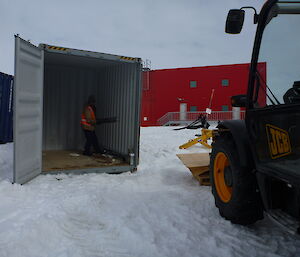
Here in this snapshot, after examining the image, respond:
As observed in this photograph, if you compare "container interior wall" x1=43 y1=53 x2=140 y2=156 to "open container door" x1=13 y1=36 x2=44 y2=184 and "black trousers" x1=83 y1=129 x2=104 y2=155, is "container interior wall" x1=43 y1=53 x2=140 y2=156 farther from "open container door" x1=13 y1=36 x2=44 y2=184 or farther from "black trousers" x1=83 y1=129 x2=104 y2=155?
"open container door" x1=13 y1=36 x2=44 y2=184

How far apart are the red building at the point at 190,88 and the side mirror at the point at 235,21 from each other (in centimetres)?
2050

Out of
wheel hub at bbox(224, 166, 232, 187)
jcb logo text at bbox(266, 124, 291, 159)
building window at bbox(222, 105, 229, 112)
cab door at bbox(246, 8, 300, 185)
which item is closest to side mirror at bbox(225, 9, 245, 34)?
cab door at bbox(246, 8, 300, 185)

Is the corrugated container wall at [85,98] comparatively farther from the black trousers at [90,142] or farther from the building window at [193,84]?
the building window at [193,84]

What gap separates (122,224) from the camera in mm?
3354

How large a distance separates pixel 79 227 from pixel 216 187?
1755 mm

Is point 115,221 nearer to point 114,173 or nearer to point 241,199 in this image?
point 241,199

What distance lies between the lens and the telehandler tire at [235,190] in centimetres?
292

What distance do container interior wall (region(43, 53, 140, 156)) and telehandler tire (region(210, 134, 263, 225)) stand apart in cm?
318

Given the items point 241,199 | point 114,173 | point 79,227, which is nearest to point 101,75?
point 114,173

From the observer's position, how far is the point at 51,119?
896 cm

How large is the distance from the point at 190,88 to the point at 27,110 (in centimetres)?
2061

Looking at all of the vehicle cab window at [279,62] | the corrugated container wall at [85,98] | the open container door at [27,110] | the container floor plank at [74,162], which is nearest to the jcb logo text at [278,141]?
the vehicle cab window at [279,62]

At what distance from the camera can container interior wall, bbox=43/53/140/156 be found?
6.81 meters

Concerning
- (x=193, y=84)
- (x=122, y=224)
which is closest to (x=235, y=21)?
(x=122, y=224)
